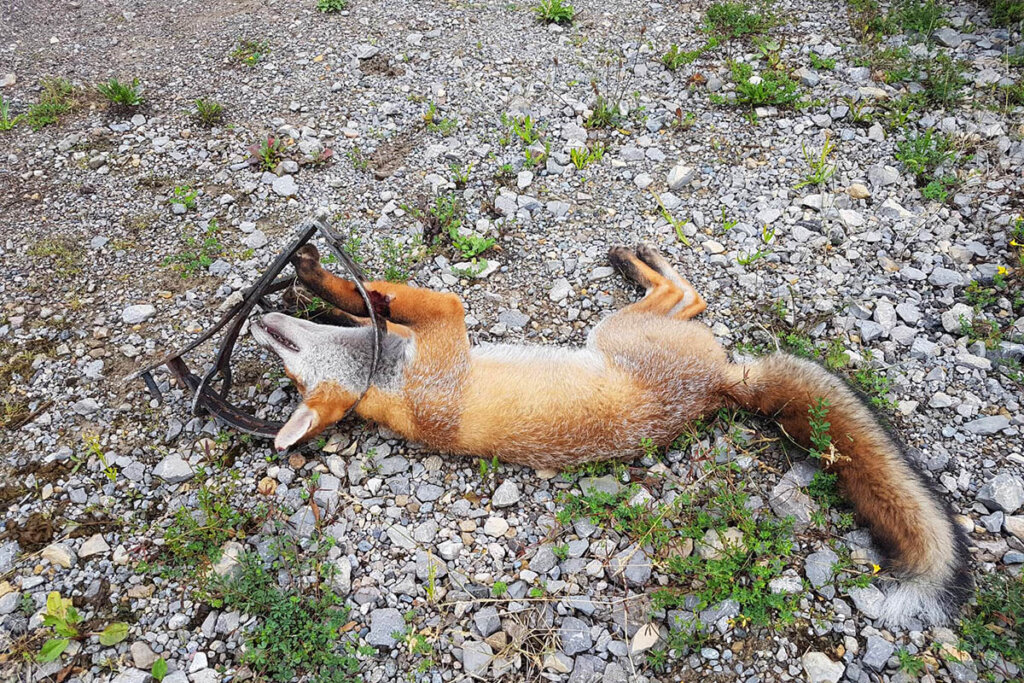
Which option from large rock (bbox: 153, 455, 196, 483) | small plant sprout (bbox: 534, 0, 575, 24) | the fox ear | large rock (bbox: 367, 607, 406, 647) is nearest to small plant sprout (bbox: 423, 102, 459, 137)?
small plant sprout (bbox: 534, 0, 575, 24)

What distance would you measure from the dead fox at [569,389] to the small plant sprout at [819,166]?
5.96 feet

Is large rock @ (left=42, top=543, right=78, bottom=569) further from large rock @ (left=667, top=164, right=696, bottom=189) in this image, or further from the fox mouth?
large rock @ (left=667, top=164, right=696, bottom=189)

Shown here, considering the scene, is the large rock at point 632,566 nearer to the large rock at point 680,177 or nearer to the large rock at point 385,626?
the large rock at point 385,626

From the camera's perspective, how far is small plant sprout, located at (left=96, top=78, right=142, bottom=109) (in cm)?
670

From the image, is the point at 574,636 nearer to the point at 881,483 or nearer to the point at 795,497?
the point at 795,497

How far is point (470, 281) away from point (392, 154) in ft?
5.83

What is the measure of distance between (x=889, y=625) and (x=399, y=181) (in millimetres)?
5158

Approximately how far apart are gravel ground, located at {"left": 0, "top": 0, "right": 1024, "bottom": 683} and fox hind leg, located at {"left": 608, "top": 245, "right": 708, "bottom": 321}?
0.20 m

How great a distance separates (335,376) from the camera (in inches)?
190

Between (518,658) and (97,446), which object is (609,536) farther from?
(97,446)

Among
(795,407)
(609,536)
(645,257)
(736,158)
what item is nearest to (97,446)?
(609,536)

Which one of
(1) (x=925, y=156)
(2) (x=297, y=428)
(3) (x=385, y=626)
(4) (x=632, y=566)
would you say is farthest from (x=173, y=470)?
(1) (x=925, y=156)

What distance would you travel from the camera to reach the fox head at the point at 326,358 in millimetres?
4730

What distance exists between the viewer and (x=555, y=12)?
24.8 feet
